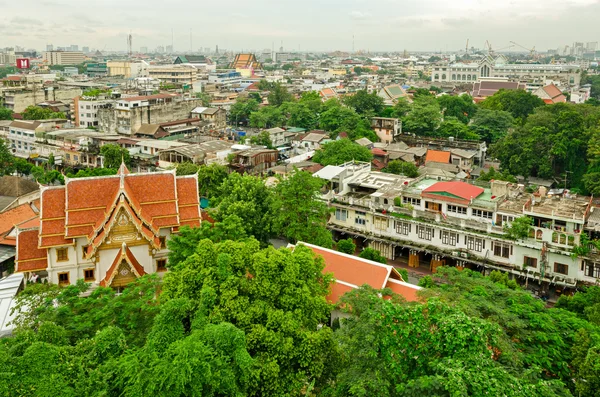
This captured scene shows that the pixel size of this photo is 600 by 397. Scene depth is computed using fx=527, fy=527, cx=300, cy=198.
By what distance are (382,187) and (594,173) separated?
54.3ft

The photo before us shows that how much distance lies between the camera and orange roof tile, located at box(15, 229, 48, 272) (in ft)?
78.7

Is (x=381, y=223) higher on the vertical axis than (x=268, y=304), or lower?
lower

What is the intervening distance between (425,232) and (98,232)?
18364mm

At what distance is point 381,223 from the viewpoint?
1302 inches

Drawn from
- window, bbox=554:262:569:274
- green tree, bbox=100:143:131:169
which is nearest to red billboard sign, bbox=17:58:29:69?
green tree, bbox=100:143:131:169

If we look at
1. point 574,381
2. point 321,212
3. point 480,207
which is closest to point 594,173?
point 480,207

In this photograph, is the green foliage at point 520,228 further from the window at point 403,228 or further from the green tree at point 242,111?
the green tree at point 242,111

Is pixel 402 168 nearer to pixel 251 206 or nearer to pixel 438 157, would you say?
pixel 438 157

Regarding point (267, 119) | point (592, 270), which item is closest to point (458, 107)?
point (267, 119)

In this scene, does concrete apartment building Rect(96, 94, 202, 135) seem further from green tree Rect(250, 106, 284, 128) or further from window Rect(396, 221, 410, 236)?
window Rect(396, 221, 410, 236)

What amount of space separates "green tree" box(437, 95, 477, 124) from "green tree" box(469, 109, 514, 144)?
9935mm

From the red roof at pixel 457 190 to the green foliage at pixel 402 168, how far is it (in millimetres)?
11156

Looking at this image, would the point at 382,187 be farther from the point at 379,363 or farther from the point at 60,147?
the point at 60,147

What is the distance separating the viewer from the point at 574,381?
1420cm
